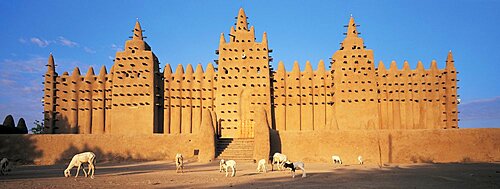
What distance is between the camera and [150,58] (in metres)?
36.6

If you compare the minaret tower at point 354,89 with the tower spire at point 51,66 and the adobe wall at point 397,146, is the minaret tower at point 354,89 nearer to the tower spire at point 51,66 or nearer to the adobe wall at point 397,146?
the adobe wall at point 397,146

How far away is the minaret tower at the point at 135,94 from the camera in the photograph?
3556 centimetres

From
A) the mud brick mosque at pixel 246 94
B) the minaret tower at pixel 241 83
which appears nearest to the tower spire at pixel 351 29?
the mud brick mosque at pixel 246 94

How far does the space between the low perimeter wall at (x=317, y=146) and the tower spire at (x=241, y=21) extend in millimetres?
14735

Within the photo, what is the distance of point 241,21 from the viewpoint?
124ft

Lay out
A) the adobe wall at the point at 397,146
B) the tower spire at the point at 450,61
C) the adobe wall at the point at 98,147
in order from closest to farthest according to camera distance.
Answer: the adobe wall at the point at 397,146
the adobe wall at the point at 98,147
the tower spire at the point at 450,61

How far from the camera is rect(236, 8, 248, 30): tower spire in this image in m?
37.6

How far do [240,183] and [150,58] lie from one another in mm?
24851

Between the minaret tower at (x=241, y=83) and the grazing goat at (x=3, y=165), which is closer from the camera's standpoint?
the grazing goat at (x=3, y=165)

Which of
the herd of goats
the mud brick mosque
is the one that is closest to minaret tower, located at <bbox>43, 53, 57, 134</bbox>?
the mud brick mosque

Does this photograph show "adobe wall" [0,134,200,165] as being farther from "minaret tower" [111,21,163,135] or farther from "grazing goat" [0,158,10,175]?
"minaret tower" [111,21,163,135]

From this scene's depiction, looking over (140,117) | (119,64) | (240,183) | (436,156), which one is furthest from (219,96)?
(240,183)

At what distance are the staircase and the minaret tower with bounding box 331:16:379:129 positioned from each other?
10.5 metres

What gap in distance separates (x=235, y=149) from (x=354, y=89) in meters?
13.4
